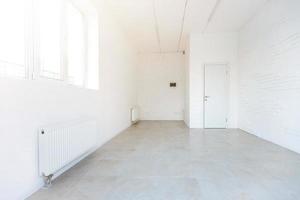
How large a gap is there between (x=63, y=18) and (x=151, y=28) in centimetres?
351

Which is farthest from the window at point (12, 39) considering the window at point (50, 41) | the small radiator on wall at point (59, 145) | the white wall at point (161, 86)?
the white wall at point (161, 86)

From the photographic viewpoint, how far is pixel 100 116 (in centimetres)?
390

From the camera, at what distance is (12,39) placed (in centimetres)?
187

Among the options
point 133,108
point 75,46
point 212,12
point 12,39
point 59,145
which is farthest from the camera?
point 133,108

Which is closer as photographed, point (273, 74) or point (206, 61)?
point (273, 74)

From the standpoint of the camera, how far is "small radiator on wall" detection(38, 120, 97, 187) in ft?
6.55

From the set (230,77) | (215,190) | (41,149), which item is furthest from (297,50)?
(41,149)

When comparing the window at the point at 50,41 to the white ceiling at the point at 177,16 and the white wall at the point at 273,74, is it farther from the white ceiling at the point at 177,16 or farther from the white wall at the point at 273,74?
the white wall at the point at 273,74

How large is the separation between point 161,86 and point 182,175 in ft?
21.8

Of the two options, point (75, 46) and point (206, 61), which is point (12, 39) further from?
point (206, 61)

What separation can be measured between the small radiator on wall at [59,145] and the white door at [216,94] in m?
4.51

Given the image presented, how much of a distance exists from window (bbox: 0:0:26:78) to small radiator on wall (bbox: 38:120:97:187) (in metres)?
0.70

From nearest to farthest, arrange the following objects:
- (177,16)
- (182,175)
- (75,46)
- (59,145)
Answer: (59,145) → (182,175) → (75,46) → (177,16)

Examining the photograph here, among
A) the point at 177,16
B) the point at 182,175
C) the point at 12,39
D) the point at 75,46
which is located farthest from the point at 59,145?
the point at 177,16
